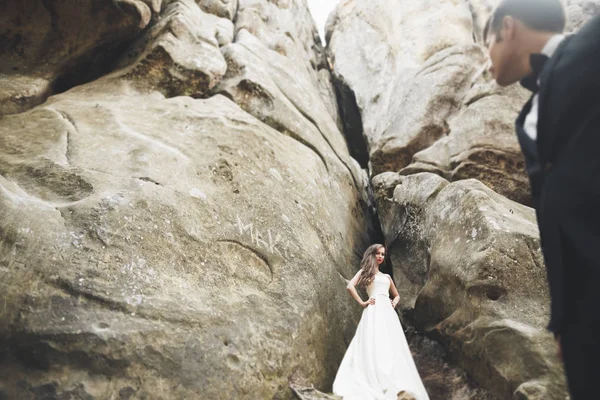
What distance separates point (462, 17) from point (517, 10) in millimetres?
17607

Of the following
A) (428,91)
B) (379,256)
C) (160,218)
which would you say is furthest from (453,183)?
(428,91)

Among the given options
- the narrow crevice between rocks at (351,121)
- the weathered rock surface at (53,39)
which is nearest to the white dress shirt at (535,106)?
the weathered rock surface at (53,39)

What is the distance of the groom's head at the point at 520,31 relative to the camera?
3080 millimetres

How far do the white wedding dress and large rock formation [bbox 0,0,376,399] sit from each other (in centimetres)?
43

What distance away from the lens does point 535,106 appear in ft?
9.95

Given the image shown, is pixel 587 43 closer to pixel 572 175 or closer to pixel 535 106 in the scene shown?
pixel 535 106

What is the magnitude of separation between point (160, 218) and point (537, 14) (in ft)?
16.9

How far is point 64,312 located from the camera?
4.97 m

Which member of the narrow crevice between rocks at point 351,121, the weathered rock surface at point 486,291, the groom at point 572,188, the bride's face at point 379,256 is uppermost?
the groom at point 572,188

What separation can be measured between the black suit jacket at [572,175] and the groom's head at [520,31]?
1.22 feet

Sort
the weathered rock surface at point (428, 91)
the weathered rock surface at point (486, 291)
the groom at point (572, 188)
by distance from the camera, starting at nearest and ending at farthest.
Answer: the groom at point (572, 188)
the weathered rock surface at point (486, 291)
the weathered rock surface at point (428, 91)

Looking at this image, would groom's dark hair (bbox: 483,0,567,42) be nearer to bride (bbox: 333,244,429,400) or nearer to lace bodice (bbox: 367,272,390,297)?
bride (bbox: 333,244,429,400)

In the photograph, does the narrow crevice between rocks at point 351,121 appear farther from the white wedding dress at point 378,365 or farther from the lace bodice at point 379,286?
the white wedding dress at point 378,365

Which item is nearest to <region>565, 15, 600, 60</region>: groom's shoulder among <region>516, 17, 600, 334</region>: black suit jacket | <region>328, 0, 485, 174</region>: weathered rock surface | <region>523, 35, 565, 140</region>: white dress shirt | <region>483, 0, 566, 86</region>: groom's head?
<region>516, 17, 600, 334</region>: black suit jacket
